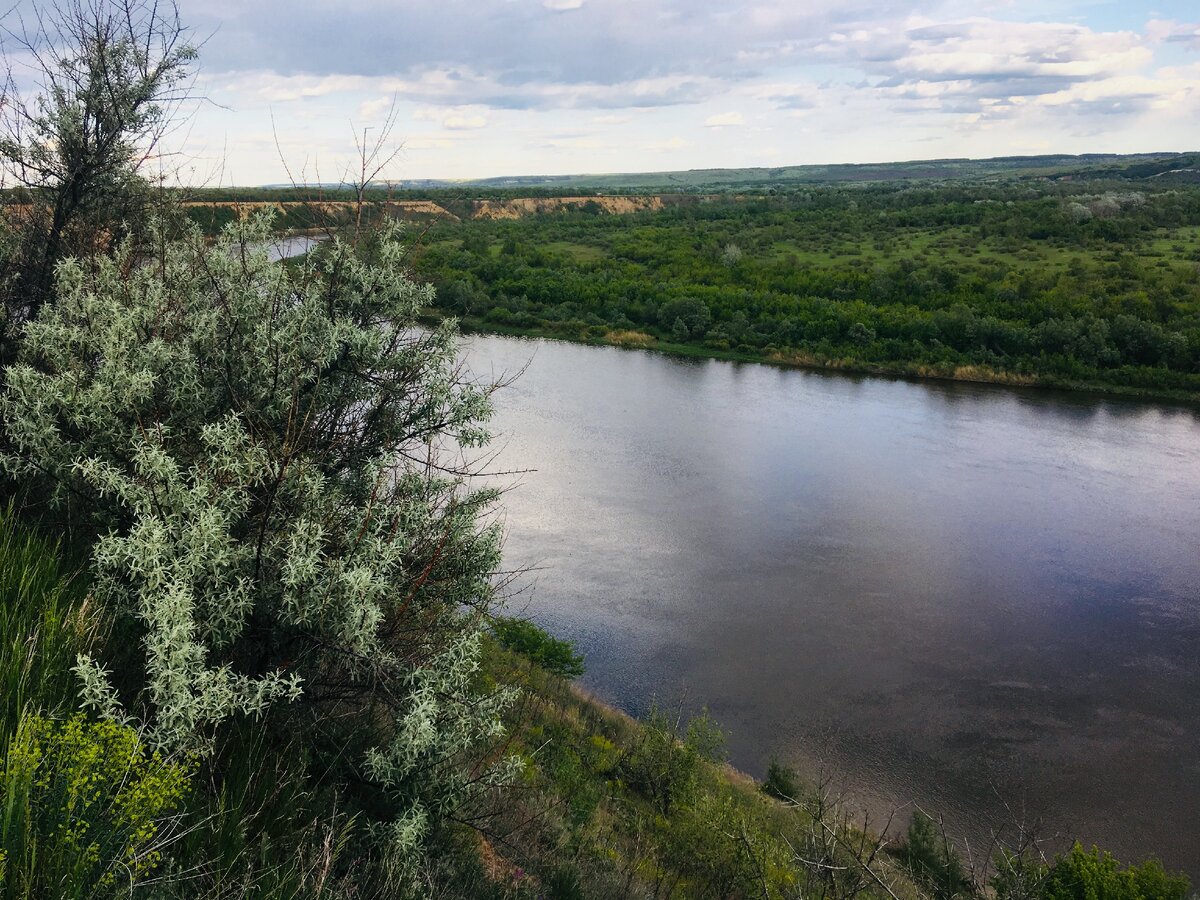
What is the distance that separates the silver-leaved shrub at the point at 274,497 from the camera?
4.16 m

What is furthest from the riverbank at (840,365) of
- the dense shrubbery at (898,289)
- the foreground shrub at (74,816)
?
the foreground shrub at (74,816)

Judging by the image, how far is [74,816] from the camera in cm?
265

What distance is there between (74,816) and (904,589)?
1662 centimetres

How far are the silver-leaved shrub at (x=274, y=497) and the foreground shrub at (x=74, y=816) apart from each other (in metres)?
0.61

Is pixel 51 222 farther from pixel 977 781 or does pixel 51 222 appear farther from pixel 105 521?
pixel 977 781

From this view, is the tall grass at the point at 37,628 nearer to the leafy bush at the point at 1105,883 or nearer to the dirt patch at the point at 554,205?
the leafy bush at the point at 1105,883

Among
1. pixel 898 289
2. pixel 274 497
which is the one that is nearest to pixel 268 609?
pixel 274 497

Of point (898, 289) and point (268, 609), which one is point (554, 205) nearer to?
point (898, 289)

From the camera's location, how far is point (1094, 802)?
452 inches

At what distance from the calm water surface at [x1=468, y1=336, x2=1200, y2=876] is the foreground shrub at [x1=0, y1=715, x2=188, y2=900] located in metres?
5.49

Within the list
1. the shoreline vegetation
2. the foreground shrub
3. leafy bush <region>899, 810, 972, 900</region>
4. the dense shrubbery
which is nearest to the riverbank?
the dense shrubbery

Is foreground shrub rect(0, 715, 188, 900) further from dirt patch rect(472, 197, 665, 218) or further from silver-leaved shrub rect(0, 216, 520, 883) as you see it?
dirt patch rect(472, 197, 665, 218)

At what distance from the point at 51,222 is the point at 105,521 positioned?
4422 millimetres

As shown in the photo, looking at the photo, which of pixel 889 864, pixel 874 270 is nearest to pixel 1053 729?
pixel 889 864
